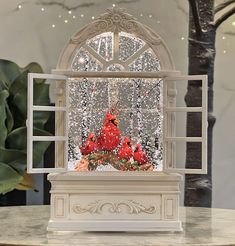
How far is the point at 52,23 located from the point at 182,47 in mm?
938

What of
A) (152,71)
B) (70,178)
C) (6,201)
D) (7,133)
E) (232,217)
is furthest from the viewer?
(6,201)

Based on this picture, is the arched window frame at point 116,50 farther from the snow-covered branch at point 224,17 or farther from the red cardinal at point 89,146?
the snow-covered branch at point 224,17

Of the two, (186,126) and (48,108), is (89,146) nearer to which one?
(48,108)

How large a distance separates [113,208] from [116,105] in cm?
44

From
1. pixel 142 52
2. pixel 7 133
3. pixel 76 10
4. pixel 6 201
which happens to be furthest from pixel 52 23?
pixel 142 52

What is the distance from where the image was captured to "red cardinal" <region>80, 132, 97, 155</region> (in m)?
2.45

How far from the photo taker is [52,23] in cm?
421

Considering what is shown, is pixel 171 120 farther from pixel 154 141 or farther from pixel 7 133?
pixel 7 133

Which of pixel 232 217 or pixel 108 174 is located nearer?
pixel 108 174

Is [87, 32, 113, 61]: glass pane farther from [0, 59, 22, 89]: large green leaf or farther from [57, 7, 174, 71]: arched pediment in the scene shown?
[0, 59, 22, 89]: large green leaf

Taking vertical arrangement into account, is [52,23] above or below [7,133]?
above

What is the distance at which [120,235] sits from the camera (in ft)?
7.38

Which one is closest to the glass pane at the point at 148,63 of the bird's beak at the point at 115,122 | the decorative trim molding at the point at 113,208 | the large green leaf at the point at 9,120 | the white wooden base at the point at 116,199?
the bird's beak at the point at 115,122

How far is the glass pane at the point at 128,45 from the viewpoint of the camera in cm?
251
